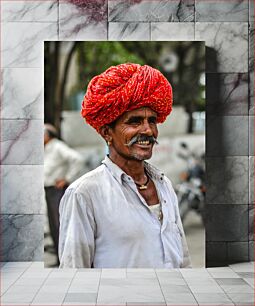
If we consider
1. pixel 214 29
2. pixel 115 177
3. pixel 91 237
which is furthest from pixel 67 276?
pixel 214 29

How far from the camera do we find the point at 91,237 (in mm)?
6875

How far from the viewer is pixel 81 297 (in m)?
6.30

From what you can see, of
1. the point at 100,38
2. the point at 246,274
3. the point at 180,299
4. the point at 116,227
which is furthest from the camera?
the point at 100,38

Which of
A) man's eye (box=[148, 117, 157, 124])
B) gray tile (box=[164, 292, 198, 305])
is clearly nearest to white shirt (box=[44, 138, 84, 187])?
man's eye (box=[148, 117, 157, 124])

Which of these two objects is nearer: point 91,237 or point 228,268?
point 91,237

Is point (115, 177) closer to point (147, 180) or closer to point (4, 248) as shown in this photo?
point (147, 180)

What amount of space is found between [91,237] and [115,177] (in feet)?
1.82

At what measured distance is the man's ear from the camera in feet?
23.6

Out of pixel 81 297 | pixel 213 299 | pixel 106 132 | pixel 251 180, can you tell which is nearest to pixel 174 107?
pixel 106 132

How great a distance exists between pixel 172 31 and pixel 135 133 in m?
1.25

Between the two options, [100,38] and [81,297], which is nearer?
[81,297]

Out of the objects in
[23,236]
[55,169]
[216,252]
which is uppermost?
[55,169]

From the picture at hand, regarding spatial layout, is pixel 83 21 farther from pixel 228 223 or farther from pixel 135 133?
pixel 228 223

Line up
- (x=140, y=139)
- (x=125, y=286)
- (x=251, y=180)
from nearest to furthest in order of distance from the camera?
1. (x=125, y=286)
2. (x=140, y=139)
3. (x=251, y=180)
